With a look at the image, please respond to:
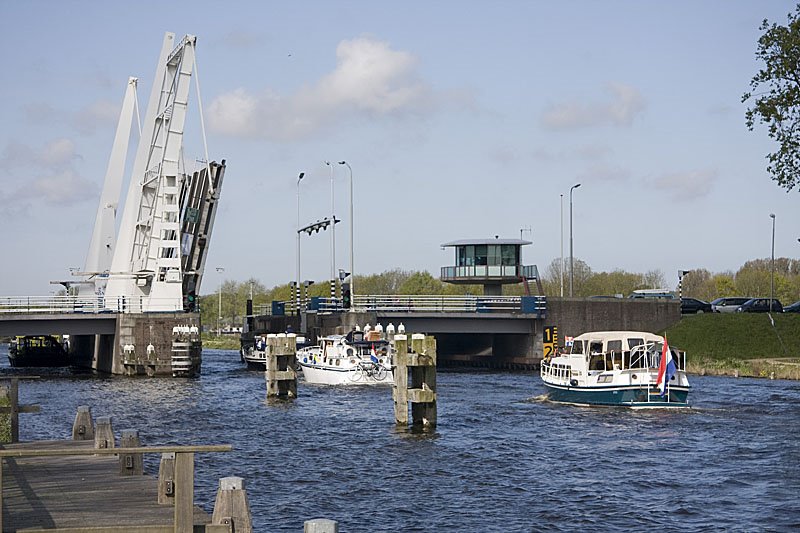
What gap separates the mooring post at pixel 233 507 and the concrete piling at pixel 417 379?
19056 mm

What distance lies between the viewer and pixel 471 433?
3328 cm

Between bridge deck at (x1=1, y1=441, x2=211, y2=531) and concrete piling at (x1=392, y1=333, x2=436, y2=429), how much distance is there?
14227 millimetres

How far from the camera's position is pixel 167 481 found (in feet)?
46.6

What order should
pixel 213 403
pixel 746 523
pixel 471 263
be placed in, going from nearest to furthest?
pixel 746 523 → pixel 213 403 → pixel 471 263

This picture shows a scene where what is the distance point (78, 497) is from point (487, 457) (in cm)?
1497

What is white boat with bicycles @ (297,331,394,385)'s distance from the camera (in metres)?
53.7

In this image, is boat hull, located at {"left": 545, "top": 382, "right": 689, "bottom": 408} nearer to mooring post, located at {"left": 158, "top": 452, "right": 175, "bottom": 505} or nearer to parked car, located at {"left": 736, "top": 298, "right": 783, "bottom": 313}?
mooring post, located at {"left": 158, "top": 452, "right": 175, "bottom": 505}

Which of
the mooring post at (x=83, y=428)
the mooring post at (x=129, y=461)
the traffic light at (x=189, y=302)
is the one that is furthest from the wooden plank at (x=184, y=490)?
the traffic light at (x=189, y=302)

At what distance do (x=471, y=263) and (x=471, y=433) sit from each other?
160ft

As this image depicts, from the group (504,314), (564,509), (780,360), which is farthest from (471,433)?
(504,314)

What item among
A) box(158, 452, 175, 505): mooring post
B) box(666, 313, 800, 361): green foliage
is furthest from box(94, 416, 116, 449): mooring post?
box(666, 313, 800, 361): green foliage

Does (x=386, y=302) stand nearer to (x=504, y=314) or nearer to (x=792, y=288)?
(x=504, y=314)

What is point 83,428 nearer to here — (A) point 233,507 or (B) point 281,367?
(A) point 233,507

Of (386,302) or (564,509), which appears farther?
(386,302)
